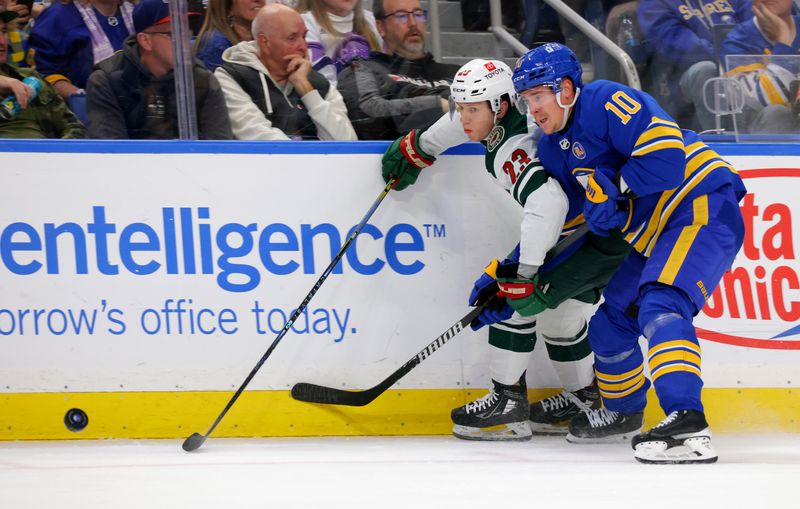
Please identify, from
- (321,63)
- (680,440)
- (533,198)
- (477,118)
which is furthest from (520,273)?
(321,63)

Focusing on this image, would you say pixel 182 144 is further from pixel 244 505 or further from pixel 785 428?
pixel 785 428

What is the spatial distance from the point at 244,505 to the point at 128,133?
5.66ft

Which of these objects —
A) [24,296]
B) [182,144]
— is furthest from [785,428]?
[24,296]

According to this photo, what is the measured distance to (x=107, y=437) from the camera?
3.53 metres

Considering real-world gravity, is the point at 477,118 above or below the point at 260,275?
above

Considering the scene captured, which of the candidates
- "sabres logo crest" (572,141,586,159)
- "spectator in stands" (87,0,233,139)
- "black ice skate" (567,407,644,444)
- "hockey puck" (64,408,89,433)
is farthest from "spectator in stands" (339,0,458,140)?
"hockey puck" (64,408,89,433)

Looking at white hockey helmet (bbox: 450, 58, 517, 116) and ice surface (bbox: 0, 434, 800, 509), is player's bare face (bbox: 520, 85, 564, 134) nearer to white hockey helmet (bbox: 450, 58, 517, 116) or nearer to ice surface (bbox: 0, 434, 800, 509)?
white hockey helmet (bbox: 450, 58, 517, 116)

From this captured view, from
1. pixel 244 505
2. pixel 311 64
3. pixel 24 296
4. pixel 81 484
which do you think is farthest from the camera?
pixel 311 64

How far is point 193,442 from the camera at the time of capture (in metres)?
3.29

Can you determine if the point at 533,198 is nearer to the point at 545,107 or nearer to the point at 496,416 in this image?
the point at 545,107

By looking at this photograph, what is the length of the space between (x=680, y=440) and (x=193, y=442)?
1.49 m

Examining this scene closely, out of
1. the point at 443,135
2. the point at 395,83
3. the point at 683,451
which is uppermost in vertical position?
the point at 395,83

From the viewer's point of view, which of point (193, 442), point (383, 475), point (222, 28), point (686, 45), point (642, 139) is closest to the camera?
point (383, 475)

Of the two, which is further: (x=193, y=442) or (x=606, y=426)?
(x=606, y=426)
